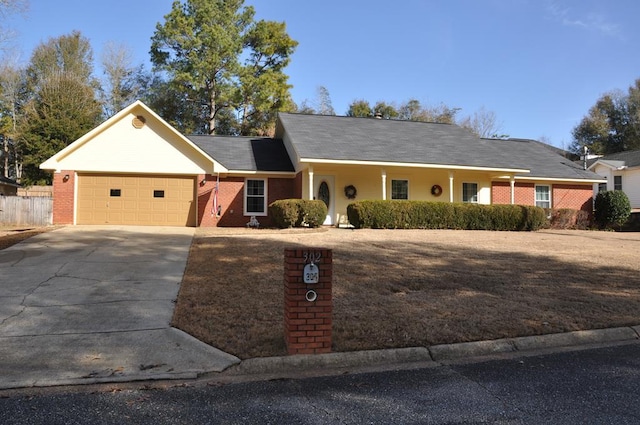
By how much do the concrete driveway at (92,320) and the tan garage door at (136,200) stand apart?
800 centimetres

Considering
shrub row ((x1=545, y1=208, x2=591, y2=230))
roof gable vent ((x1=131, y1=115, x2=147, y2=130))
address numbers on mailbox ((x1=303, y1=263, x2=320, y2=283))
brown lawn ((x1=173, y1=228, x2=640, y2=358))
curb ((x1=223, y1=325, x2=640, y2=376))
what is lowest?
curb ((x1=223, y1=325, x2=640, y2=376))

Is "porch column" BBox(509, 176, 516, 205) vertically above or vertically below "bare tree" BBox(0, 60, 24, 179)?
below

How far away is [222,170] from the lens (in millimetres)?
19062

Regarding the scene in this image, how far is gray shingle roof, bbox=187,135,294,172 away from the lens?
2025 centimetres

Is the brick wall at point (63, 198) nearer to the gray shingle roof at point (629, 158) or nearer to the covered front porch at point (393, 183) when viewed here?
the covered front porch at point (393, 183)

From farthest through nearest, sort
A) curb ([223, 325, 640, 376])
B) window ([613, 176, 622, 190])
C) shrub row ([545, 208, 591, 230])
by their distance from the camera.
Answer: window ([613, 176, 622, 190]) → shrub row ([545, 208, 591, 230]) → curb ([223, 325, 640, 376])

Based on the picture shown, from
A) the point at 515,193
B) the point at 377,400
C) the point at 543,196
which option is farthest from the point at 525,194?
the point at 377,400

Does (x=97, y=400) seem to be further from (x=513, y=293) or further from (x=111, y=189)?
(x=111, y=189)

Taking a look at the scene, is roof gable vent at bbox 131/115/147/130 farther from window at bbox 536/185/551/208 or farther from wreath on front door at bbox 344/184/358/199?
window at bbox 536/185/551/208

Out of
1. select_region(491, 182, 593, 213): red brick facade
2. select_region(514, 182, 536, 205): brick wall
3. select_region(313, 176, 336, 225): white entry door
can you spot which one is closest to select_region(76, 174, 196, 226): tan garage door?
select_region(313, 176, 336, 225): white entry door

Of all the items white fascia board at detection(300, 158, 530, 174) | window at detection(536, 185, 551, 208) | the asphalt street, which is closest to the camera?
the asphalt street

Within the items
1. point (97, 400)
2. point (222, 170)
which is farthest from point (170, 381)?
point (222, 170)

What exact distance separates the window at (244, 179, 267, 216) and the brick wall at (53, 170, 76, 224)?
703 centimetres

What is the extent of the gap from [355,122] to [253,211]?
762cm
